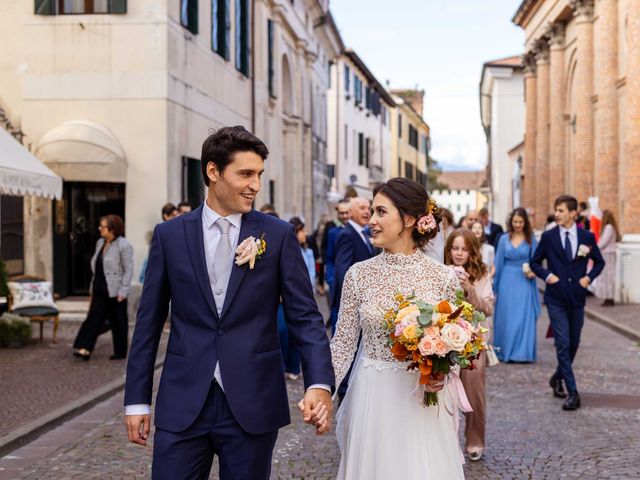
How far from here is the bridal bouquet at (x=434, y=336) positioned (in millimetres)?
4664

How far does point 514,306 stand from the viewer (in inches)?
526

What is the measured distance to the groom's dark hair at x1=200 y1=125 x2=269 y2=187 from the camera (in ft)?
13.4

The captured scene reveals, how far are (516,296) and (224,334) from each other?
9.85m

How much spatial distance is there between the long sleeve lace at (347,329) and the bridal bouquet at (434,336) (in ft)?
1.03

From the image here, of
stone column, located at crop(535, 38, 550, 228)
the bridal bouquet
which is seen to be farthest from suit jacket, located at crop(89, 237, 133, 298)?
stone column, located at crop(535, 38, 550, 228)

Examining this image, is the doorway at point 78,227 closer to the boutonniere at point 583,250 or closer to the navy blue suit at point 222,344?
the boutonniere at point 583,250

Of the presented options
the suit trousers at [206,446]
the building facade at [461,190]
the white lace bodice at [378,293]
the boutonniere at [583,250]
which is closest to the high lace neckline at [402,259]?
the white lace bodice at [378,293]

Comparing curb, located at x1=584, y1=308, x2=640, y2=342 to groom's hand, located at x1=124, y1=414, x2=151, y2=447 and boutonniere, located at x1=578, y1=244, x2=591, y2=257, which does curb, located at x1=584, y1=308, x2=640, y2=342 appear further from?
groom's hand, located at x1=124, y1=414, x2=151, y2=447

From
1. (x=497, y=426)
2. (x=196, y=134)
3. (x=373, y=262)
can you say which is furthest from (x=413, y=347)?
(x=196, y=134)

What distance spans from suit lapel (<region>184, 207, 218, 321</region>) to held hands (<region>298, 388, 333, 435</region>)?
1.57ft

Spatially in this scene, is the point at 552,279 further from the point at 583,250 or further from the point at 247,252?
the point at 247,252

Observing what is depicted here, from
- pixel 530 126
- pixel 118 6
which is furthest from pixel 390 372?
pixel 530 126

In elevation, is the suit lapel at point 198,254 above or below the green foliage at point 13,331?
above

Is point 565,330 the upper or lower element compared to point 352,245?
lower
